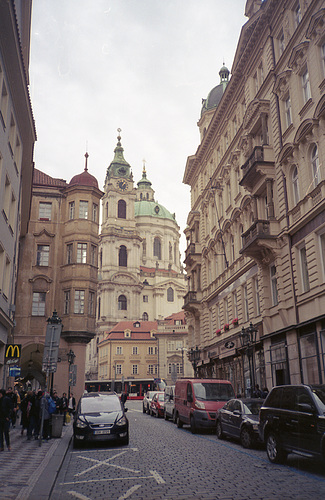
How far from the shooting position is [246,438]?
1458 centimetres

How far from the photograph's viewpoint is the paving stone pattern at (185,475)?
337 inches

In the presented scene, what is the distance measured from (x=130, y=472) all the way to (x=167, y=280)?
103m

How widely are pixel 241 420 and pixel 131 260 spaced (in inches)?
3674

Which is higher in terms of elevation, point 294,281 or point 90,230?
point 90,230

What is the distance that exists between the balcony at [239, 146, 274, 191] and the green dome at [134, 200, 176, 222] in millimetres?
96909

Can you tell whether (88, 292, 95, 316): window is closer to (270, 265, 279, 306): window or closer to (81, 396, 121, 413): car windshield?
(270, 265, 279, 306): window

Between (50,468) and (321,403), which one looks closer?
(321,403)

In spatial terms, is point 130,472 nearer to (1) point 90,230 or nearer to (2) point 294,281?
(2) point 294,281

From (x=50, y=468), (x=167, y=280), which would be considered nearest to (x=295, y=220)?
(x=50, y=468)

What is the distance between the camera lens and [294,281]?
22.6 metres

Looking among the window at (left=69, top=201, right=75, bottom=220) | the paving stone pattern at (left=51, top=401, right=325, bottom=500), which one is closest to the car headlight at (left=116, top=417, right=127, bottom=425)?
the paving stone pattern at (left=51, top=401, right=325, bottom=500)

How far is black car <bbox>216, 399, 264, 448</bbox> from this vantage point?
564 inches

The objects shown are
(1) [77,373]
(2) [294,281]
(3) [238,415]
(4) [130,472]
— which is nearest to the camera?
(4) [130,472]

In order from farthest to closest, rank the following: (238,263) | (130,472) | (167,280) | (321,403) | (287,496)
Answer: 1. (167,280)
2. (238,263)
3. (130,472)
4. (321,403)
5. (287,496)
